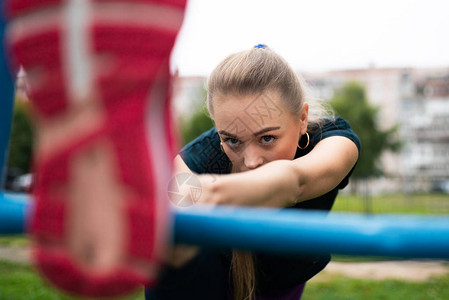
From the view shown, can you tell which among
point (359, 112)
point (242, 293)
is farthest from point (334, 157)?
point (359, 112)

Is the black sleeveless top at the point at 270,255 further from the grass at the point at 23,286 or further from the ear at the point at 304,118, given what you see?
the grass at the point at 23,286

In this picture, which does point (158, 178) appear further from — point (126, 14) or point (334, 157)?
point (334, 157)

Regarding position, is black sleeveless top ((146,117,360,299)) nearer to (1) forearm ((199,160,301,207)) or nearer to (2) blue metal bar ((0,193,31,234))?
(1) forearm ((199,160,301,207))

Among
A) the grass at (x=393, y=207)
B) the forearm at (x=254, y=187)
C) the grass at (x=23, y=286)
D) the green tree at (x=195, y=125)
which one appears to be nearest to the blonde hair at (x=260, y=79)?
the forearm at (x=254, y=187)

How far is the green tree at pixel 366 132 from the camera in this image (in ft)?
42.0

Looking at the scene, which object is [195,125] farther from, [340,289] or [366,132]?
[340,289]

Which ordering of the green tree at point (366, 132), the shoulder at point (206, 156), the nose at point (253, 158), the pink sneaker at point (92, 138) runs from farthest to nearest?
1. the green tree at point (366, 132)
2. the shoulder at point (206, 156)
3. the nose at point (253, 158)
4. the pink sneaker at point (92, 138)

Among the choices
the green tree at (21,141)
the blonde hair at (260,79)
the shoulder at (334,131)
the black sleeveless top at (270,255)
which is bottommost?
the green tree at (21,141)

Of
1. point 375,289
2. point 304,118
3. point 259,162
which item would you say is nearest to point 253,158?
point 259,162

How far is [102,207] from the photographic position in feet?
1.28

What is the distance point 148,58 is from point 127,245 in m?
0.17

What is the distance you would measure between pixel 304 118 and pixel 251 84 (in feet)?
0.70

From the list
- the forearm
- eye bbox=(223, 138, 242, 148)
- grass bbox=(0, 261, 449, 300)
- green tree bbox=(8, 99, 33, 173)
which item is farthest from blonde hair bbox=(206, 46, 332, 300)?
green tree bbox=(8, 99, 33, 173)

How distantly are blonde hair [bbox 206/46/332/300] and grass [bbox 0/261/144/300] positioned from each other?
2031 mm
